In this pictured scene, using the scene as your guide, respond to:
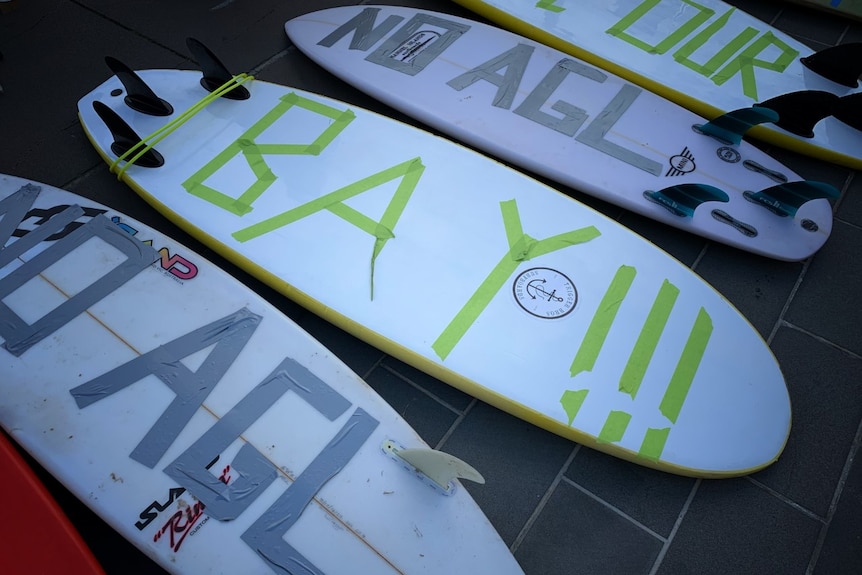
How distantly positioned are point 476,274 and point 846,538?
5.38 feet

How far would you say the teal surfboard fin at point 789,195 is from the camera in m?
2.79

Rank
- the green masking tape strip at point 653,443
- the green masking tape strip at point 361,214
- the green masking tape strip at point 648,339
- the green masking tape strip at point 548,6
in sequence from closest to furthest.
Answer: the green masking tape strip at point 653,443
the green masking tape strip at point 648,339
the green masking tape strip at point 361,214
the green masking tape strip at point 548,6

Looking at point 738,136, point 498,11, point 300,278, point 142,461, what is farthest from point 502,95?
point 142,461

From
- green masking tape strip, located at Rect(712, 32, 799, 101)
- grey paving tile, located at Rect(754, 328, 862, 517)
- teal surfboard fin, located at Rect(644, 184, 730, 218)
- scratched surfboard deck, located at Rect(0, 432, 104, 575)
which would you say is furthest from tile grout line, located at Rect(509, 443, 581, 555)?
green masking tape strip, located at Rect(712, 32, 799, 101)

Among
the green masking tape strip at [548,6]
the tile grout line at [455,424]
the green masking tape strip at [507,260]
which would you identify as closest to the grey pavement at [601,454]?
the tile grout line at [455,424]

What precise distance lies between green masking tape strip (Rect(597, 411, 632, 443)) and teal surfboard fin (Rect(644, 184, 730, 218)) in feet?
3.48

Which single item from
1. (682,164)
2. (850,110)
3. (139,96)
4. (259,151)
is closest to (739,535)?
(682,164)

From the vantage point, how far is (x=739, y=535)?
237cm

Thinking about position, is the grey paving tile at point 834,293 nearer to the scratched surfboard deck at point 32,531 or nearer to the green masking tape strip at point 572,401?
the green masking tape strip at point 572,401

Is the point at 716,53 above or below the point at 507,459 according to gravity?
above

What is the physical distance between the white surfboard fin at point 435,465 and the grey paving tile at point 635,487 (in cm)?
57

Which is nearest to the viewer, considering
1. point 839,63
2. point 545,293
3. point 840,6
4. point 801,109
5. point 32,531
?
point 32,531

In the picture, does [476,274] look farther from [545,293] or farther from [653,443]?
[653,443]

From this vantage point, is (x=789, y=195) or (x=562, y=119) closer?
(x=789, y=195)
